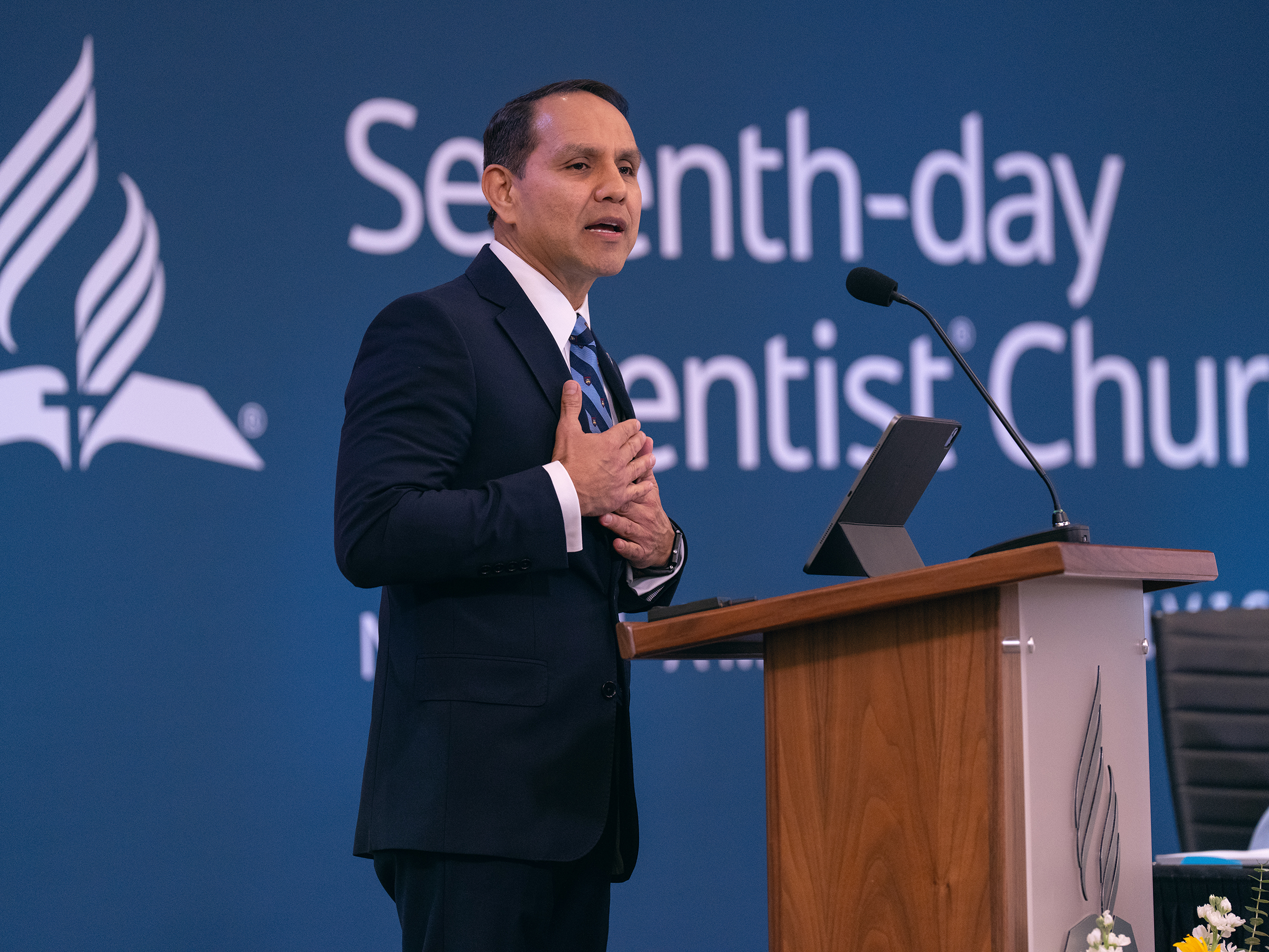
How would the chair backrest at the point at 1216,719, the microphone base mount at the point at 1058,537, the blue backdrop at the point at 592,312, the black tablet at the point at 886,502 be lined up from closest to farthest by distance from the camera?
the microphone base mount at the point at 1058,537 < the black tablet at the point at 886,502 < the chair backrest at the point at 1216,719 < the blue backdrop at the point at 592,312

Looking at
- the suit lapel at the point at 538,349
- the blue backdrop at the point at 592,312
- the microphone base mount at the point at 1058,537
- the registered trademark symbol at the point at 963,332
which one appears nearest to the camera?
the microphone base mount at the point at 1058,537

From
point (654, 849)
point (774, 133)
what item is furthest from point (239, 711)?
point (774, 133)

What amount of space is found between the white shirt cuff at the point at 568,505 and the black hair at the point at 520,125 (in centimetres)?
54

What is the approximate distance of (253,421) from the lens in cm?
325

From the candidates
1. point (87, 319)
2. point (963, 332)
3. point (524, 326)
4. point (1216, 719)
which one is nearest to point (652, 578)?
point (524, 326)

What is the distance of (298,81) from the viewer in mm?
3324

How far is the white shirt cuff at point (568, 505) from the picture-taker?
5.07 ft

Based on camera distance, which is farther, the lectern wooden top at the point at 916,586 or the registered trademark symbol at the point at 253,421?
the registered trademark symbol at the point at 253,421

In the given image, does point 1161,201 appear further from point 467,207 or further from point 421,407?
point 421,407

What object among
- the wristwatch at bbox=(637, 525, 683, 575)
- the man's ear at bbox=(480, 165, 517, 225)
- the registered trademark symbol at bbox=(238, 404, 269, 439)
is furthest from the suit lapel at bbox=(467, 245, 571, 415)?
the registered trademark symbol at bbox=(238, 404, 269, 439)

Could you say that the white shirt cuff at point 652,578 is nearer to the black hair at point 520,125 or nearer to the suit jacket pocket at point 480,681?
the suit jacket pocket at point 480,681

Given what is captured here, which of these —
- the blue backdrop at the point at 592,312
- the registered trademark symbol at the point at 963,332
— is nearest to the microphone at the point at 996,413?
the blue backdrop at the point at 592,312

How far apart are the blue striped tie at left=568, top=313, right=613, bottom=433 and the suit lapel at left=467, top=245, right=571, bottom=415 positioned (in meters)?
0.05

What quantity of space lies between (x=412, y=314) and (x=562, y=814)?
0.68 meters
